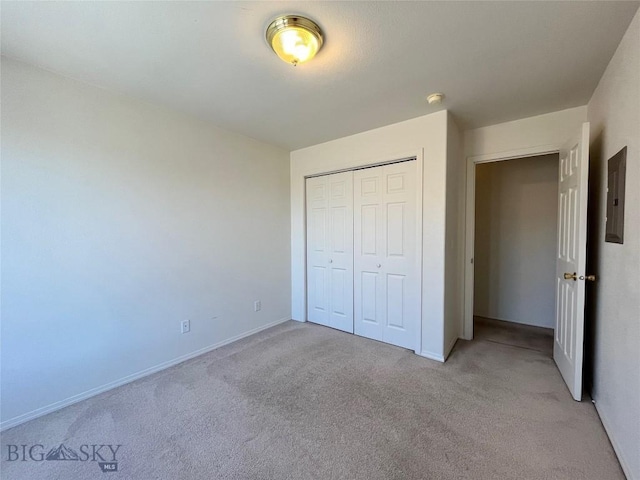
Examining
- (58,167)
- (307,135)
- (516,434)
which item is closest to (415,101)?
(307,135)

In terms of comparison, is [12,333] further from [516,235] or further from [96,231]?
[516,235]

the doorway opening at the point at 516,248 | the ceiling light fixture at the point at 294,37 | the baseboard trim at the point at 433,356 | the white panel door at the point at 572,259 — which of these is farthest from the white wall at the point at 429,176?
the ceiling light fixture at the point at 294,37

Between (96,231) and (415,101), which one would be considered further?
(415,101)

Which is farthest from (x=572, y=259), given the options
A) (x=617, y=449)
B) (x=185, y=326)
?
(x=185, y=326)

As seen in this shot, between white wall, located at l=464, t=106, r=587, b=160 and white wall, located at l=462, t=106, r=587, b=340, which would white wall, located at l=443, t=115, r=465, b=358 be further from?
white wall, located at l=464, t=106, r=587, b=160

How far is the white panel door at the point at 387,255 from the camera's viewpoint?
2.84 metres

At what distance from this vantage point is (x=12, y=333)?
5.85 ft

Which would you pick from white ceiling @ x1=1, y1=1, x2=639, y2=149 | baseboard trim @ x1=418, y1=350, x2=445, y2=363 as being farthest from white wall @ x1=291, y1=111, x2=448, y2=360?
white ceiling @ x1=1, y1=1, x2=639, y2=149

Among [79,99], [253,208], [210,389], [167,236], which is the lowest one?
[210,389]

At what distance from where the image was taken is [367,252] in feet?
10.4

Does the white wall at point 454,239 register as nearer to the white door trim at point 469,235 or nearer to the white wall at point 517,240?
the white door trim at point 469,235

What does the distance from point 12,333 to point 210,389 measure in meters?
1.32

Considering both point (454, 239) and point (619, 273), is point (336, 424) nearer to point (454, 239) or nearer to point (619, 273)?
point (619, 273)

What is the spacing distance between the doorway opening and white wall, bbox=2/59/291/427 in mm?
3182
